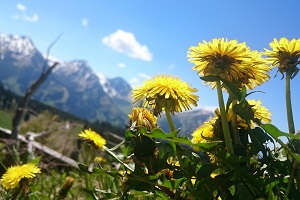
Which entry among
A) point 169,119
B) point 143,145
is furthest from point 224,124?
point 143,145

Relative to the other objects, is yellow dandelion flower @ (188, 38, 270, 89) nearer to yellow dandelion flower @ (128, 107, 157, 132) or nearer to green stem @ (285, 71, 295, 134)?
green stem @ (285, 71, 295, 134)

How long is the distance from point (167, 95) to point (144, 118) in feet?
0.46

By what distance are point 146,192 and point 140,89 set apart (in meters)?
0.45

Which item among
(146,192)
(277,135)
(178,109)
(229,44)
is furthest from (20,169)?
(277,135)

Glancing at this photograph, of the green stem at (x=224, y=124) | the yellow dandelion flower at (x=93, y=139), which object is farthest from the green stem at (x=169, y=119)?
the yellow dandelion flower at (x=93, y=139)

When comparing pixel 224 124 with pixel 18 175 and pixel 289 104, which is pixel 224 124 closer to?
pixel 289 104

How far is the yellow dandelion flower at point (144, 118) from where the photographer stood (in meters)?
1.43

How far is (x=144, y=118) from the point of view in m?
1.45

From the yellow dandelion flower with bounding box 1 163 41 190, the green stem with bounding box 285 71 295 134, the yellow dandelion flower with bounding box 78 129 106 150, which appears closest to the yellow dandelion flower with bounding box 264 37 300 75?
the green stem with bounding box 285 71 295 134

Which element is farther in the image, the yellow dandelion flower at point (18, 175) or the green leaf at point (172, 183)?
the yellow dandelion flower at point (18, 175)

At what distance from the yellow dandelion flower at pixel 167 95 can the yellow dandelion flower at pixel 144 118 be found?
0.24 feet

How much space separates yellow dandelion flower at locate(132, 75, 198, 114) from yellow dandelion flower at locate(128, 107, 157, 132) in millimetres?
72

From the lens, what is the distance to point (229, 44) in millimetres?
1489

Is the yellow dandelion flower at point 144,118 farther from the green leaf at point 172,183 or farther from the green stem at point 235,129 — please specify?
the green stem at point 235,129
